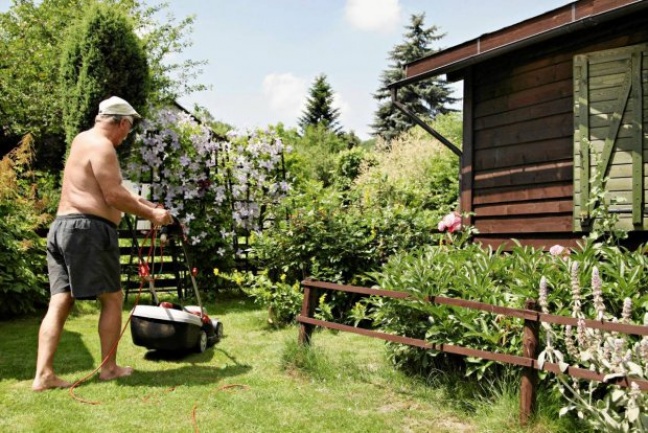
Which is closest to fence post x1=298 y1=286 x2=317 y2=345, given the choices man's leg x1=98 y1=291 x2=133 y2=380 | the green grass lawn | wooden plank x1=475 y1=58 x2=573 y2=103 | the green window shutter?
the green grass lawn

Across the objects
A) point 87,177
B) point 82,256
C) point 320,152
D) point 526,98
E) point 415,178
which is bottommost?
point 82,256

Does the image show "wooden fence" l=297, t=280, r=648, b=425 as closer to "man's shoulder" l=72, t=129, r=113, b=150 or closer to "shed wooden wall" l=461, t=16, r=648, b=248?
"man's shoulder" l=72, t=129, r=113, b=150

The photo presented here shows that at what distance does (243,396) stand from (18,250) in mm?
4534

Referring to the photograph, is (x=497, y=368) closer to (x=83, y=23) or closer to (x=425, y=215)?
(x=425, y=215)

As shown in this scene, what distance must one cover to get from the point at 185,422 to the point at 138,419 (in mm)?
298

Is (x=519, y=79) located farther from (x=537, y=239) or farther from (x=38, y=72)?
(x=38, y=72)

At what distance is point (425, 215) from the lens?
7.16 m

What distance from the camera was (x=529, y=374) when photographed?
10.5 feet

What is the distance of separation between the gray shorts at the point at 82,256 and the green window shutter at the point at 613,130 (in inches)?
171

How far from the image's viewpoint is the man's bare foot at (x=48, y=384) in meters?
3.98

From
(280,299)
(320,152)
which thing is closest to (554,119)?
(280,299)

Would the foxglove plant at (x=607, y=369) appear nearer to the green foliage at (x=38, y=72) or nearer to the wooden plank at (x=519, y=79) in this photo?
the wooden plank at (x=519, y=79)

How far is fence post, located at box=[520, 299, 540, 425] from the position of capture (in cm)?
318

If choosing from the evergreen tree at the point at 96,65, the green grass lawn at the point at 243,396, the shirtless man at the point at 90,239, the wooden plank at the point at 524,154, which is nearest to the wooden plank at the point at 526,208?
the wooden plank at the point at 524,154
